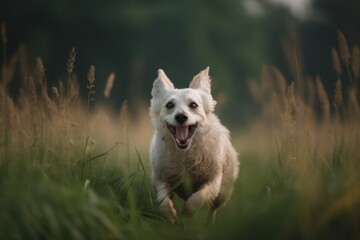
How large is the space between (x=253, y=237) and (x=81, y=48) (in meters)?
27.6

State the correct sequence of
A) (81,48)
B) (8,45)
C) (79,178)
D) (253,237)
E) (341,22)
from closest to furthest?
(253,237) < (79,178) < (8,45) < (81,48) < (341,22)

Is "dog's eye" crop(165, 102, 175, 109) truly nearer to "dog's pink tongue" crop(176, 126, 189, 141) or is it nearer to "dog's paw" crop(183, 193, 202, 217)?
"dog's pink tongue" crop(176, 126, 189, 141)

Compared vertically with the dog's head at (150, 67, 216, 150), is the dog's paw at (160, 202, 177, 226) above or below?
below

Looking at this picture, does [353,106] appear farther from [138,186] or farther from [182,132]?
[138,186]

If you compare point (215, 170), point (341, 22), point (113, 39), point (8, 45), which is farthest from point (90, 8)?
point (215, 170)

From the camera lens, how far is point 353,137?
634 cm

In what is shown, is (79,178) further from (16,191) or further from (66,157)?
(16,191)

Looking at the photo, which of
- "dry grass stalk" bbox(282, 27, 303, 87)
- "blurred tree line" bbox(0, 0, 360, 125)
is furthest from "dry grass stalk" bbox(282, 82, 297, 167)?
"blurred tree line" bbox(0, 0, 360, 125)

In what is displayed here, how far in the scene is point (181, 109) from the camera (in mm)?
6215

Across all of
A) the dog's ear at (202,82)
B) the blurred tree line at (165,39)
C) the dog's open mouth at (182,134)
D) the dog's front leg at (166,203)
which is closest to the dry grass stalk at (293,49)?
the dog's ear at (202,82)

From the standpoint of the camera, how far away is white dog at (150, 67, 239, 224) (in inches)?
247

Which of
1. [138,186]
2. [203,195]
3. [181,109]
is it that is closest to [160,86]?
[181,109]

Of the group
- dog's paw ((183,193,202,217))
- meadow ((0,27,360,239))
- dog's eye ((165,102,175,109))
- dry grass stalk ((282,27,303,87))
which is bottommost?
dog's paw ((183,193,202,217))

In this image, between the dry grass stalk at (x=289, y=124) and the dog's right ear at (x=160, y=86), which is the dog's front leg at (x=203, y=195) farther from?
the dog's right ear at (x=160, y=86)
